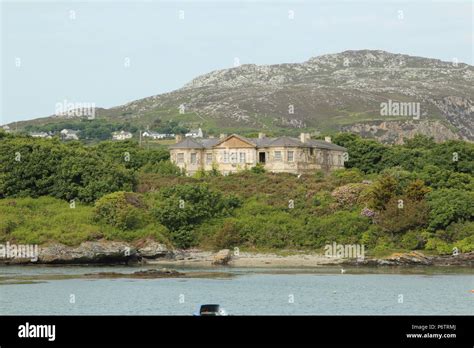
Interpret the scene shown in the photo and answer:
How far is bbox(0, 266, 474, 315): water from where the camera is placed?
51188 millimetres

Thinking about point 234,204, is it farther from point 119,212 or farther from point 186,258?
point 119,212

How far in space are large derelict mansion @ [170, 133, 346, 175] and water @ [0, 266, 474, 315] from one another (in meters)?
32.0

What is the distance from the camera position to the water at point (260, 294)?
51188mm

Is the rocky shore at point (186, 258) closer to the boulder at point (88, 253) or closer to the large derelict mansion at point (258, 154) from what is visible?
the boulder at point (88, 253)

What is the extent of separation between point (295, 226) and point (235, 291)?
2930 centimetres

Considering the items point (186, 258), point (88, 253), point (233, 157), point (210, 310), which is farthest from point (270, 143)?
point (210, 310)

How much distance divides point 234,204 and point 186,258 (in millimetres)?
10281

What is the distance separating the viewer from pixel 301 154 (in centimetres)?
10669

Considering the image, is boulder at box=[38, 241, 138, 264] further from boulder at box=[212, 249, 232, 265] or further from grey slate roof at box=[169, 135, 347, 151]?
grey slate roof at box=[169, 135, 347, 151]

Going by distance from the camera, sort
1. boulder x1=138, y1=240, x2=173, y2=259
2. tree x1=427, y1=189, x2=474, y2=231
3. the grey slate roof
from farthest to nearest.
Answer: the grey slate roof → boulder x1=138, y1=240, x2=173, y2=259 → tree x1=427, y1=189, x2=474, y2=231

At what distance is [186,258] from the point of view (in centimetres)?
8631

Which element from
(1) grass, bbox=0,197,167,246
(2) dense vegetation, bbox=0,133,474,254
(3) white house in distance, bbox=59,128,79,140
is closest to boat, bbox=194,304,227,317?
(1) grass, bbox=0,197,167,246

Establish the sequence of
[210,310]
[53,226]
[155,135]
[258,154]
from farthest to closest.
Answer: [155,135] < [258,154] < [53,226] < [210,310]
